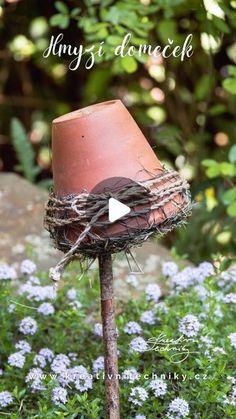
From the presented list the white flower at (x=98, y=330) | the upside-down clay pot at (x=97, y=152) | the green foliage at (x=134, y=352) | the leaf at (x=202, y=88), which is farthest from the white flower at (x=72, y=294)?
the leaf at (x=202, y=88)

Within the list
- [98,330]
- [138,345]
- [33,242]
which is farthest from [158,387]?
[33,242]

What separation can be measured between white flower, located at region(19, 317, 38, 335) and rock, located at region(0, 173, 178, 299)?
21.7 inches

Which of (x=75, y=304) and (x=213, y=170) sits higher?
(x=213, y=170)

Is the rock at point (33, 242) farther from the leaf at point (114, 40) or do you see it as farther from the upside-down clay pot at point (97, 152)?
the upside-down clay pot at point (97, 152)

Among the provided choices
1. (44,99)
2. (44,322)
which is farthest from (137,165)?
(44,99)

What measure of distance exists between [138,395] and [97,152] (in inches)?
23.4

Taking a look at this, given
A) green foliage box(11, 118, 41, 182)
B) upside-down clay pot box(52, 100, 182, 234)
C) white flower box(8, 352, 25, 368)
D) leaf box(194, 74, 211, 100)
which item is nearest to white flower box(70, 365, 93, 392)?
white flower box(8, 352, 25, 368)

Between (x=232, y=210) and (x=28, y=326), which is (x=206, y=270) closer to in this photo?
(x=232, y=210)

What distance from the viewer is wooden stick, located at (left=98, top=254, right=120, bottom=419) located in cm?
157

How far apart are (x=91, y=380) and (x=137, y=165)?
0.59m

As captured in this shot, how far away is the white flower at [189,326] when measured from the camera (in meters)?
1.77

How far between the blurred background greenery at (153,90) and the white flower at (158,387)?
131cm

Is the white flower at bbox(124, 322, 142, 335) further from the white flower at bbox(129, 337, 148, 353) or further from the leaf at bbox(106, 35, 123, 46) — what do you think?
the leaf at bbox(106, 35, 123, 46)

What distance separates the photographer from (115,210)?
56.2 inches
